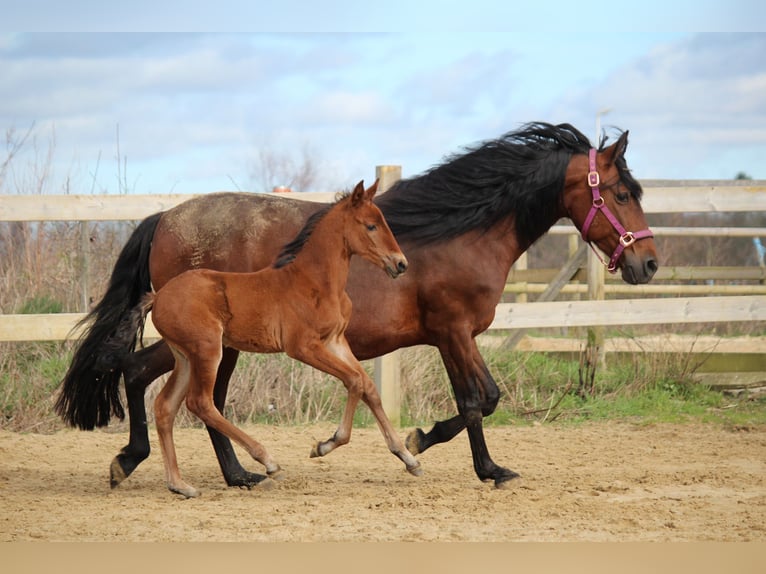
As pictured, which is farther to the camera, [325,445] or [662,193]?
[662,193]

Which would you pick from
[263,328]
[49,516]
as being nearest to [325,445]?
[263,328]

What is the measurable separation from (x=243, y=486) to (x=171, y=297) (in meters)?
1.27

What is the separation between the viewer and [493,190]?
18.4 ft

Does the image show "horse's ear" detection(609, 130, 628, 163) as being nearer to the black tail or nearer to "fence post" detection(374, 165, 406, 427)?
"fence post" detection(374, 165, 406, 427)

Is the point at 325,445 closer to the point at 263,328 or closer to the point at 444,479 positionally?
the point at 263,328

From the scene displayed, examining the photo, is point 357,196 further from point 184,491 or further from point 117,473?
point 117,473

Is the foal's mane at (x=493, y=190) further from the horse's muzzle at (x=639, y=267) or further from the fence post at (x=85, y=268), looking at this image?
the fence post at (x=85, y=268)

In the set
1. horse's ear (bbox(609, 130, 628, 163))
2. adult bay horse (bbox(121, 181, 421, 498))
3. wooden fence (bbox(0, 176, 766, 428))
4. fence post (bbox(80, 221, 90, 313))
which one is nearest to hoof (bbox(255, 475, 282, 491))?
adult bay horse (bbox(121, 181, 421, 498))

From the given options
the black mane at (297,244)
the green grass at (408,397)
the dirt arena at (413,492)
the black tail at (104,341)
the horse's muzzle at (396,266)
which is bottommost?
the dirt arena at (413,492)

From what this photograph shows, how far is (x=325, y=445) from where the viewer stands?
4801mm

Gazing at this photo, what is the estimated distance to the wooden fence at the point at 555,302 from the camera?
7195mm

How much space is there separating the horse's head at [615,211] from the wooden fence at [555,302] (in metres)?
2.35

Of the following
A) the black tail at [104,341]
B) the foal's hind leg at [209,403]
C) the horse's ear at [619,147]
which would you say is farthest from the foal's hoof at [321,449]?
the horse's ear at [619,147]

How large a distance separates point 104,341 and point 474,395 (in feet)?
7.11
